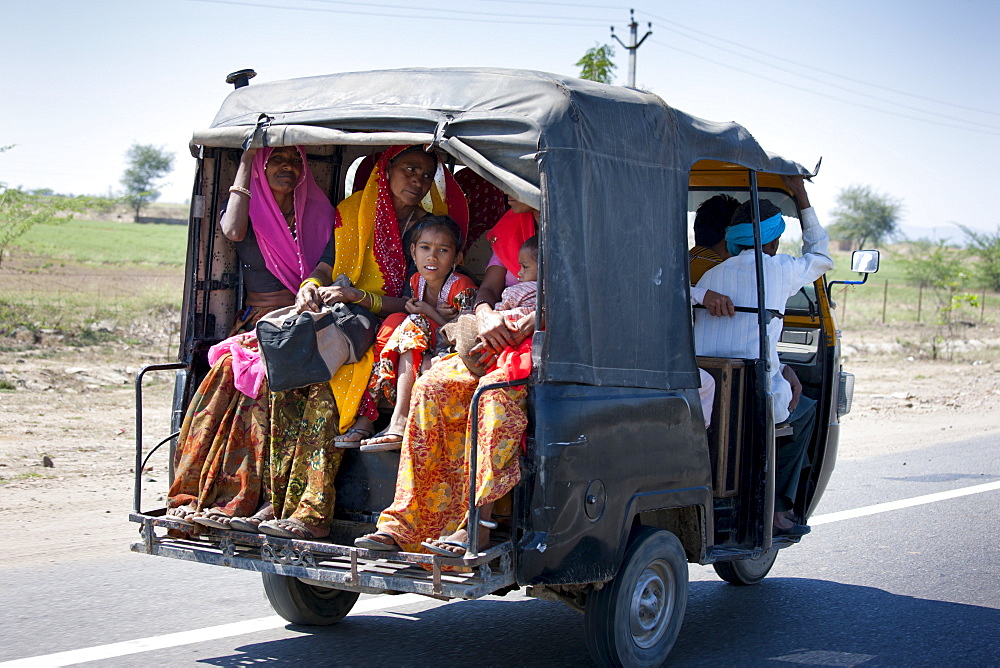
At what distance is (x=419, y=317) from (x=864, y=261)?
286 cm

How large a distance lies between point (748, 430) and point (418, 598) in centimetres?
202

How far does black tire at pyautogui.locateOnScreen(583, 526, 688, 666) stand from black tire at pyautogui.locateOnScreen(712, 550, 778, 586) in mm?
1560

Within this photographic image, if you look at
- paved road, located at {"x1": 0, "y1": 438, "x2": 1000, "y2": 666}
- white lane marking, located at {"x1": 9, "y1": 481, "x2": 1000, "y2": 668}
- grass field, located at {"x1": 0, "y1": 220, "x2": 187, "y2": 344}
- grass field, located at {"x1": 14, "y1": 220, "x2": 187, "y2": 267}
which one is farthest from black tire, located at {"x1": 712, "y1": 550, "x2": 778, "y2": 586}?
grass field, located at {"x1": 14, "y1": 220, "x2": 187, "y2": 267}

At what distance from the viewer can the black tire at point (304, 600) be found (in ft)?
16.5

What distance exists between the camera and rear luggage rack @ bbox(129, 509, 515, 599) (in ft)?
12.2

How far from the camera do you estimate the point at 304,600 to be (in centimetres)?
507

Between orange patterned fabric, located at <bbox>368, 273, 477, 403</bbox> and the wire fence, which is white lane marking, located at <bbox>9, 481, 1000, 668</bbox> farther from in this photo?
the wire fence

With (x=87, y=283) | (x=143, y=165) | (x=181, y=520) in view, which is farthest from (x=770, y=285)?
(x=143, y=165)

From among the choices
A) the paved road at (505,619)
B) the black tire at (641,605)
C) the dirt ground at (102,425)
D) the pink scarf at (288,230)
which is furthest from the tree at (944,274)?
the pink scarf at (288,230)

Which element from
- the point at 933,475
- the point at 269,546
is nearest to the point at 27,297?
the point at 933,475

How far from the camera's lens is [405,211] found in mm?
5219

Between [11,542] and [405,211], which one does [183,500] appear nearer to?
[405,211]

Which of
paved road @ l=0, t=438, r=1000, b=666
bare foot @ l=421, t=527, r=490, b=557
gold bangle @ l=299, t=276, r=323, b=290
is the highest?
gold bangle @ l=299, t=276, r=323, b=290

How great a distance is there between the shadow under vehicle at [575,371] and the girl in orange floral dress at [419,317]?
0.21 meters
